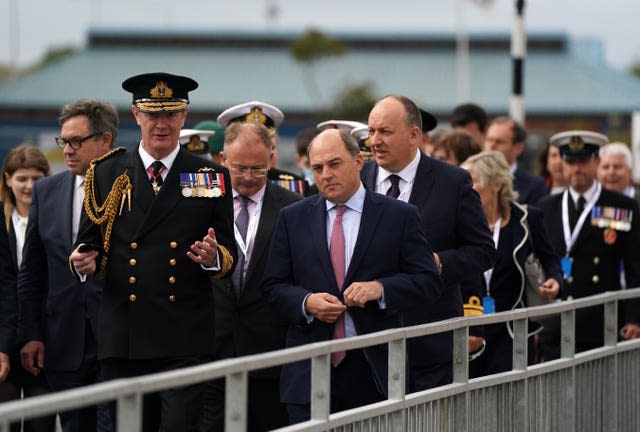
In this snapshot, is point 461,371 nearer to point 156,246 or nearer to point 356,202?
point 356,202

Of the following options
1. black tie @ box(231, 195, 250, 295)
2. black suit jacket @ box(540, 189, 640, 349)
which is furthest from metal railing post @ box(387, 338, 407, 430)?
black suit jacket @ box(540, 189, 640, 349)

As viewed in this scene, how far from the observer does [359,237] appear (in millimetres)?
6855

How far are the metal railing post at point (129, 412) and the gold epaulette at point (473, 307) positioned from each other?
14.4 ft

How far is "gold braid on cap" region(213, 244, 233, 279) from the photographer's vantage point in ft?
22.5

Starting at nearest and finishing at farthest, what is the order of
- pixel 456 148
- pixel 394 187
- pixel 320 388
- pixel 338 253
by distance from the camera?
pixel 320 388, pixel 338 253, pixel 394 187, pixel 456 148

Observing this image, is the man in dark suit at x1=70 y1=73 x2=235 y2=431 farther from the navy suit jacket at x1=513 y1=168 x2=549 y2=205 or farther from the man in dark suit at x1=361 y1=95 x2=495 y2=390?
the navy suit jacket at x1=513 y1=168 x2=549 y2=205

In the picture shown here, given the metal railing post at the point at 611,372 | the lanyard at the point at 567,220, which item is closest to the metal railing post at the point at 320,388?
the metal railing post at the point at 611,372

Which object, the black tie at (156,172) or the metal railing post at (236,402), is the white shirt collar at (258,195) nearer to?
the black tie at (156,172)

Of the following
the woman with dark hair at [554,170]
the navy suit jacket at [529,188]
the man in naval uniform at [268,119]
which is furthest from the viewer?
the woman with dark hair at [554,170]

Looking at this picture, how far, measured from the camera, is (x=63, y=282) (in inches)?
310

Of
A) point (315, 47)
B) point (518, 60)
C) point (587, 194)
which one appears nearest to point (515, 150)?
point (587, 194)

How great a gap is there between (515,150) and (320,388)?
766 centimetres

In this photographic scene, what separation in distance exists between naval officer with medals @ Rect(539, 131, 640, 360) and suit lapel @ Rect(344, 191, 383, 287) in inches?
144

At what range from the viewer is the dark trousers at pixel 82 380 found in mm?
7715
